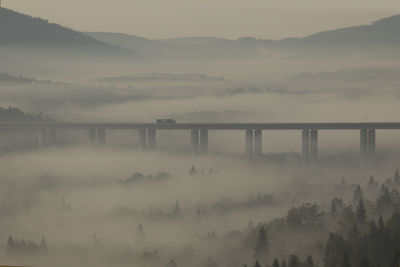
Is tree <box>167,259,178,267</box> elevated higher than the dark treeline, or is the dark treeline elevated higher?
the dark treeline

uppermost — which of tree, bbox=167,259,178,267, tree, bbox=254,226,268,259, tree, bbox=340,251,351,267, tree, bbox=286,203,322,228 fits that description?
tree, bbox=286,203,322,228

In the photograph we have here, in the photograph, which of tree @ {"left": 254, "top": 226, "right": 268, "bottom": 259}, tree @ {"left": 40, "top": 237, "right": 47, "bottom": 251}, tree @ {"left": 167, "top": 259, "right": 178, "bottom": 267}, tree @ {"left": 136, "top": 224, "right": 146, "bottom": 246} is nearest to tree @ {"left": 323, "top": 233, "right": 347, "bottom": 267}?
tree @ {"left": 254, "top": 226, "right": 268, "bottom": 259}

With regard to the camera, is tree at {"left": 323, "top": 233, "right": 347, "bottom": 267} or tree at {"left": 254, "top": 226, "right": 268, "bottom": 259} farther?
tree at {"left": 254, "top": 226, "right": 268, "bottom": 259}

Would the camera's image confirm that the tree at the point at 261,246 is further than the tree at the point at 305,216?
No

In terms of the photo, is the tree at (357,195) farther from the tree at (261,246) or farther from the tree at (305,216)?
the tree at (261,246)

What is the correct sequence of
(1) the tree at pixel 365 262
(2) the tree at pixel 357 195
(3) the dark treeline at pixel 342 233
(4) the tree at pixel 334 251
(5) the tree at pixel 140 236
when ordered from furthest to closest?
(5) the tree at pixel 140 236
(2) the tree at pixel 357 195
(4) the tree at pixel 334 251
(3) the dark treeline at pixel 342 233
(1) the tree at pixel 365 262

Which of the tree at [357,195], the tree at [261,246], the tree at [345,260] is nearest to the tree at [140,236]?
the tree at [261,246]

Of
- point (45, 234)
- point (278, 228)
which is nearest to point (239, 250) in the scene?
point (278, 228)

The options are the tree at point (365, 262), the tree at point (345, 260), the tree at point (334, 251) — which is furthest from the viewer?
the tree at point (334, 251)

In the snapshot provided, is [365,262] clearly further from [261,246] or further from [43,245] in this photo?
[43,245]

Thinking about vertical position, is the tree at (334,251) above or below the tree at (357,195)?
below

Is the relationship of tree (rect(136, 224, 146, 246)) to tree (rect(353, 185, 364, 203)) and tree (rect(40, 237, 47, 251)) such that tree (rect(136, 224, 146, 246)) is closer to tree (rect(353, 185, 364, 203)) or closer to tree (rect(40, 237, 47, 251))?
tree (rect(40, 237, 47, 251))

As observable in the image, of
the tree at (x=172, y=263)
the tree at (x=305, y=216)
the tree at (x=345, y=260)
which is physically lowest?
the tree at (x=172, y=263)
